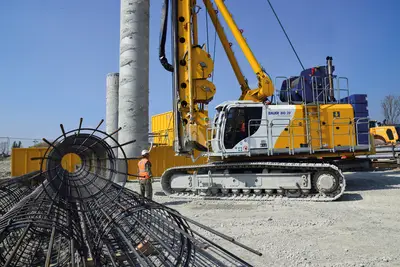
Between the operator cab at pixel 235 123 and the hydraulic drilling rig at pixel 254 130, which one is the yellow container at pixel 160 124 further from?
the operator cab at pixel 235 123

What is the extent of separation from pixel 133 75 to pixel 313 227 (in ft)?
33.7

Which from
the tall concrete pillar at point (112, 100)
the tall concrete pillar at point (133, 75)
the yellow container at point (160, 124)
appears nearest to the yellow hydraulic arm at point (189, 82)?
the tall concrete pillar at point (133, 75)

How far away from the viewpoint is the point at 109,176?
4.12 meters

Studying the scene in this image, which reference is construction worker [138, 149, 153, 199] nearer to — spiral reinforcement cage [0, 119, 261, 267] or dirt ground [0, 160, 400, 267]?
dirt ground [0, 160, 400, 267]

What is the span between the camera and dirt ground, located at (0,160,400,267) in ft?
14.5

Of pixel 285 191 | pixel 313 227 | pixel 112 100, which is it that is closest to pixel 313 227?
pixel 313 227

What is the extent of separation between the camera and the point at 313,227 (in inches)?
238

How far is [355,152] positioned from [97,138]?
8729 millimetres

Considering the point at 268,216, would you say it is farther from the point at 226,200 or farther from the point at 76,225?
the point at 76,225

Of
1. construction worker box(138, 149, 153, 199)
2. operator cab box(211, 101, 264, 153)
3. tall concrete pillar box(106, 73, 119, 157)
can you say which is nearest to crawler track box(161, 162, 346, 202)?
operator cab box(211, 101, 264, 153)

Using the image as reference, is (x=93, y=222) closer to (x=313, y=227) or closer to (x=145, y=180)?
(x=313, y=227)

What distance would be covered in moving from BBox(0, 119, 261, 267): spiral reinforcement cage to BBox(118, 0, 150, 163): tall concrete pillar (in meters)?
9.30

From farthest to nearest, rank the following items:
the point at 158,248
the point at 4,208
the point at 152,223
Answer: the point at 4,208
the point at 152,223
the point at 158,248

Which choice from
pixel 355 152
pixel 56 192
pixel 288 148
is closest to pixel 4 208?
pixel 56 192
